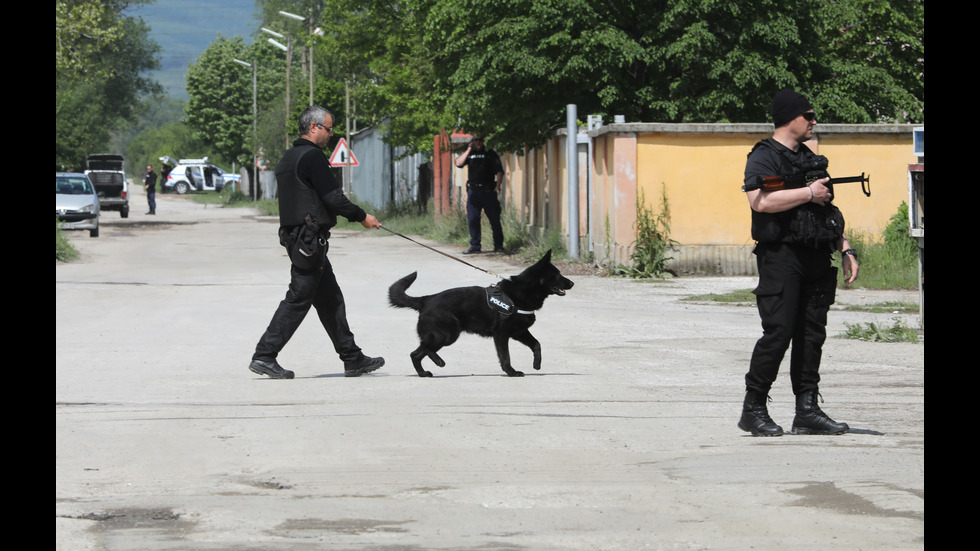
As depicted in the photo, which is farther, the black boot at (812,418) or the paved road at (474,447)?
the black boot at (812,418)

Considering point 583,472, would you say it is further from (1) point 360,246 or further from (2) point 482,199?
(1) point 360,246

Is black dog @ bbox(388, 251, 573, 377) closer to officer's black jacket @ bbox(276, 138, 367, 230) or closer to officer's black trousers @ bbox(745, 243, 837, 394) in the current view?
officer's black jacket @ bbox(276, 138, 367, 230)

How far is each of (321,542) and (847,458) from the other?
2.64 meters

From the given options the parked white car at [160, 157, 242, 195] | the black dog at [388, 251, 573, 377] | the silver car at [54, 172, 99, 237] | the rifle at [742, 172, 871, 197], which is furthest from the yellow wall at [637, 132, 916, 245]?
the parked white car at [160, 157, 242, 195]

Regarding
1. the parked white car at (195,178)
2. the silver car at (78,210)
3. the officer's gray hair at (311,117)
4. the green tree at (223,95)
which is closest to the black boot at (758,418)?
the officer's gray hair at (311,117)

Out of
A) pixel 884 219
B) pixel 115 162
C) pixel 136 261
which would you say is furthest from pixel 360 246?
pixel 115 162

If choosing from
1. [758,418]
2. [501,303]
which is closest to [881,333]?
[501,303]

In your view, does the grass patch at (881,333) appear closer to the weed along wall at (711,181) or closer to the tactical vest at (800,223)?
the tactical vest at (800,223)

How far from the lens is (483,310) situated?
8.73m

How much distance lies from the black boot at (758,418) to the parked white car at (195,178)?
77654 millimetres

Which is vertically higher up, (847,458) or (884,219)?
(884,219)

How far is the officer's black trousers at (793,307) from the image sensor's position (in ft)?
21.0

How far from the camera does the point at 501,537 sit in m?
4.64

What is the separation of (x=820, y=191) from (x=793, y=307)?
0.59 m
